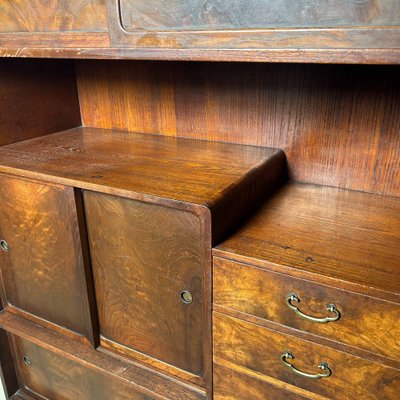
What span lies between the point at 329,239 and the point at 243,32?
1.40 ft

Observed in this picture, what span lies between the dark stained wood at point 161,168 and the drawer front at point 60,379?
59cm

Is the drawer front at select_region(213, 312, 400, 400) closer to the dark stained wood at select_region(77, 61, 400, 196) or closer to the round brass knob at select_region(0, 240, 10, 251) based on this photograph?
the dark stained wood at select_region(77, 61, 400, 196)

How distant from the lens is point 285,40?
704 millimetres

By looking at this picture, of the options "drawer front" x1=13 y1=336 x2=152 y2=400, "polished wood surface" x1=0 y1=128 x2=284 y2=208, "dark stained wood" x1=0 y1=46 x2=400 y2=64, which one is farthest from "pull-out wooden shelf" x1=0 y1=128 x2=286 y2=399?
"dark stained wood" x1=0 y1=46 x2=400 y2=64

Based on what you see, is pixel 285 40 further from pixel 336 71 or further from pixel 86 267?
pixel 86 267

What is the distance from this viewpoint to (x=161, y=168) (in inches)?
39.1

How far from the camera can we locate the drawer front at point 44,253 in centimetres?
101

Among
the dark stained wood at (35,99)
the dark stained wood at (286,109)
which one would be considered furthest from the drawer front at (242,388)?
the dark stained wood at (35,99)

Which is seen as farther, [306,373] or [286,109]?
[286,109]

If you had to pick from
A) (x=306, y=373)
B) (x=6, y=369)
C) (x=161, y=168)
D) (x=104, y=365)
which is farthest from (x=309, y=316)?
(x=6, y=369)

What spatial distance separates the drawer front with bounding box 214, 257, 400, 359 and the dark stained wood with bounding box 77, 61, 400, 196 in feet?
1.38

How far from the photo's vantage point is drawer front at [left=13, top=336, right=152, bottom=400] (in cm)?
119

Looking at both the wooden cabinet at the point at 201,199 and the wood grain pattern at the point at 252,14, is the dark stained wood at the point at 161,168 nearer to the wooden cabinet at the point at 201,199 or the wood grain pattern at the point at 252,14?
the wooden cabinet at the point at 201,199

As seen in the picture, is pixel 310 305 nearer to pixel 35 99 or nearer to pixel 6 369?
pixel 35 99
